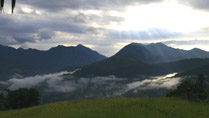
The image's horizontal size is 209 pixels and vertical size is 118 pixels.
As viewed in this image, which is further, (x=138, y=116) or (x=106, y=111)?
(x=106, y=111)

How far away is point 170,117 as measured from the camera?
86.6 feet

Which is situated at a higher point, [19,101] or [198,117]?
[198,117]

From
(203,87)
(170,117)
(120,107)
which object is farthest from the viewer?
(203,87)

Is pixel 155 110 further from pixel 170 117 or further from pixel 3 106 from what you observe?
pixel 3 106

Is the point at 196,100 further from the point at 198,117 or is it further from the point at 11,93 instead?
the point at 11,93

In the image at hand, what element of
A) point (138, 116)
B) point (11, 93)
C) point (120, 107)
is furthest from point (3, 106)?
point (138, 116)

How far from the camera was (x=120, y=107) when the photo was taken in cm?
3266

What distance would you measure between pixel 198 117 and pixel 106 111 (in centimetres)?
1192

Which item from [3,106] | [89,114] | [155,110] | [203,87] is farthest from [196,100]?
[3,106]

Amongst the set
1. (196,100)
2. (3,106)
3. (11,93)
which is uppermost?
(196,100)

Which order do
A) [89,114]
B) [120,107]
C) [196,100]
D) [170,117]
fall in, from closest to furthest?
1. [170,117]
2. [89,114]
3. [120,107]
4. [196,100]

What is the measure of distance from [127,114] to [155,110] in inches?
188

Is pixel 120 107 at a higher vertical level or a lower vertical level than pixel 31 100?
higher

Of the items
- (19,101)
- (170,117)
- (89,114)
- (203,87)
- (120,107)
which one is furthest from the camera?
(19,101)
